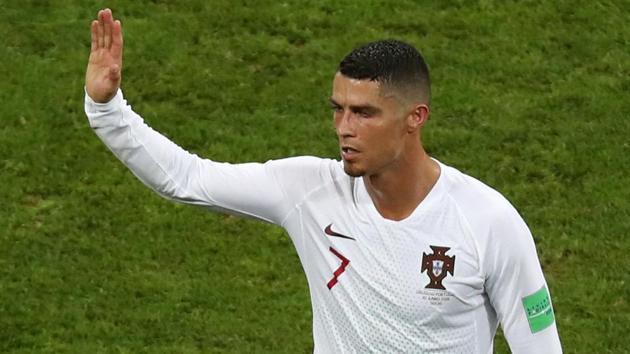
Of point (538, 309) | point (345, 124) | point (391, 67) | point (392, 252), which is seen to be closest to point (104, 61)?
point (345, 124)

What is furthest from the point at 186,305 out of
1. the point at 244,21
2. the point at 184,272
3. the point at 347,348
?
the point at 347,348

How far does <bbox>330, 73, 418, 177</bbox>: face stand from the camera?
6.31 m

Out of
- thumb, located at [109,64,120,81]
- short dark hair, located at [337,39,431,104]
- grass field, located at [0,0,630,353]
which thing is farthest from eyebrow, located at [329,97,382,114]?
grass field, located at [0,0,630,353]

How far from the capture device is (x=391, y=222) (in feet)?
21.5

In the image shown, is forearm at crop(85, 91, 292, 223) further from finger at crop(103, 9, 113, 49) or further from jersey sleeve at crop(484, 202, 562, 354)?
jersey sleeve at crop(484, 202, 562, 354)

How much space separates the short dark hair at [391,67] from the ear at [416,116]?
0.03 metres

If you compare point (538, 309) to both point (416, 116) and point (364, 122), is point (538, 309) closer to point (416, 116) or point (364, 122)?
point (416, 116)

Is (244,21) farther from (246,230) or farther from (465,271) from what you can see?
(465,271)

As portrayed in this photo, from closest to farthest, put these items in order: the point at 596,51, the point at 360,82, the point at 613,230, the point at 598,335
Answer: the point at 360,82, the point at 598,335, the point at 613,230, the point at 596,51

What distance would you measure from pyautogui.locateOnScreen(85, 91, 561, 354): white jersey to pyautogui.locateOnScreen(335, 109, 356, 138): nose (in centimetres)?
44

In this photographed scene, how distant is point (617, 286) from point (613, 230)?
0.75m

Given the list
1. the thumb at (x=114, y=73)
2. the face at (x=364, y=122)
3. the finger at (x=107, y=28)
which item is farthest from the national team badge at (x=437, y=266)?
the finger at (x=107, y=28)

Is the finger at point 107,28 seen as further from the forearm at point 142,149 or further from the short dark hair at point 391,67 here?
the short dark hair at point 391,67

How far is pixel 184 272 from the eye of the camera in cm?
1182
